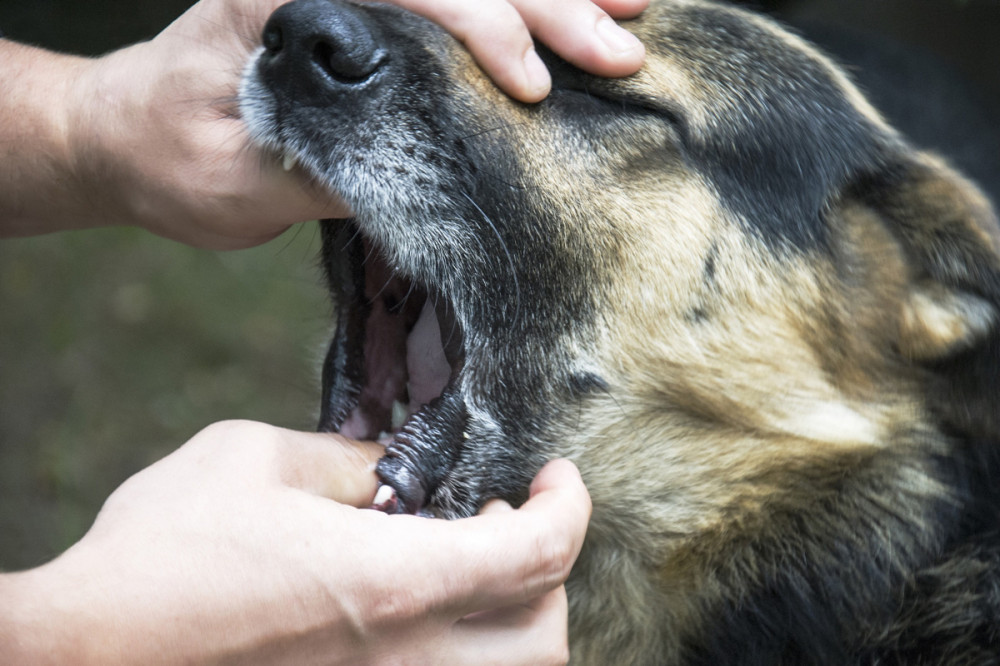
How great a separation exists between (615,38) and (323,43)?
2.21 feet

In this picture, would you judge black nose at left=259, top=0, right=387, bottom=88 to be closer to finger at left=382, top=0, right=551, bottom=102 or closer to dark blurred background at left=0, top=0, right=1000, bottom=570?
finger at left=382, top=0, right=551, bottom=102

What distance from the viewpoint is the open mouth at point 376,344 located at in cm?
229

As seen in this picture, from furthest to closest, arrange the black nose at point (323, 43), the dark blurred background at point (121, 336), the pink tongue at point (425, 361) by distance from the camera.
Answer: the dark blurred background at point (121, 336) → the pink tongue at point (425, 361) → the black nose at point (323, 43)

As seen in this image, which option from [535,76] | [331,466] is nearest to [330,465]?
[331,466]

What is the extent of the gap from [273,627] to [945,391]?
171 cm

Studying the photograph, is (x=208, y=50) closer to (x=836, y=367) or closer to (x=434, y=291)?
(x=434, y=291)

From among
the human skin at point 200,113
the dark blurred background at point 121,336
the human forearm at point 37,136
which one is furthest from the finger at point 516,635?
the dark blurred background at point 121,336

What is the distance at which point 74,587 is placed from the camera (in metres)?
1.38

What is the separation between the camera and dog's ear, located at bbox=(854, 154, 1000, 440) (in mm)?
2152

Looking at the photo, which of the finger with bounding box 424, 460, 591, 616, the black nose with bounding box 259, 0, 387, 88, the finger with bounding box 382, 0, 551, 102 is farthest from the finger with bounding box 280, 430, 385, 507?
the finger with bounding box 382, 0, 551, 102

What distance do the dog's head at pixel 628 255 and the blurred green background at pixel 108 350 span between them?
280 cm

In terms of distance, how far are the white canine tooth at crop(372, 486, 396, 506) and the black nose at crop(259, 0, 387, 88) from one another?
0.86 m

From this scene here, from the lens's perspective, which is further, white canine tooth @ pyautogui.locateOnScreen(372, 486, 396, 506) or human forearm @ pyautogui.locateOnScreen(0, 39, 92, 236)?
human forearm @ pyautogui.locateOnScreen(0, 39, 92, 236)

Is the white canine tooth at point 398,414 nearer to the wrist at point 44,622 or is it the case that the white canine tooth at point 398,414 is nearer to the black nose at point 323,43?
the black nose at point 323,43
